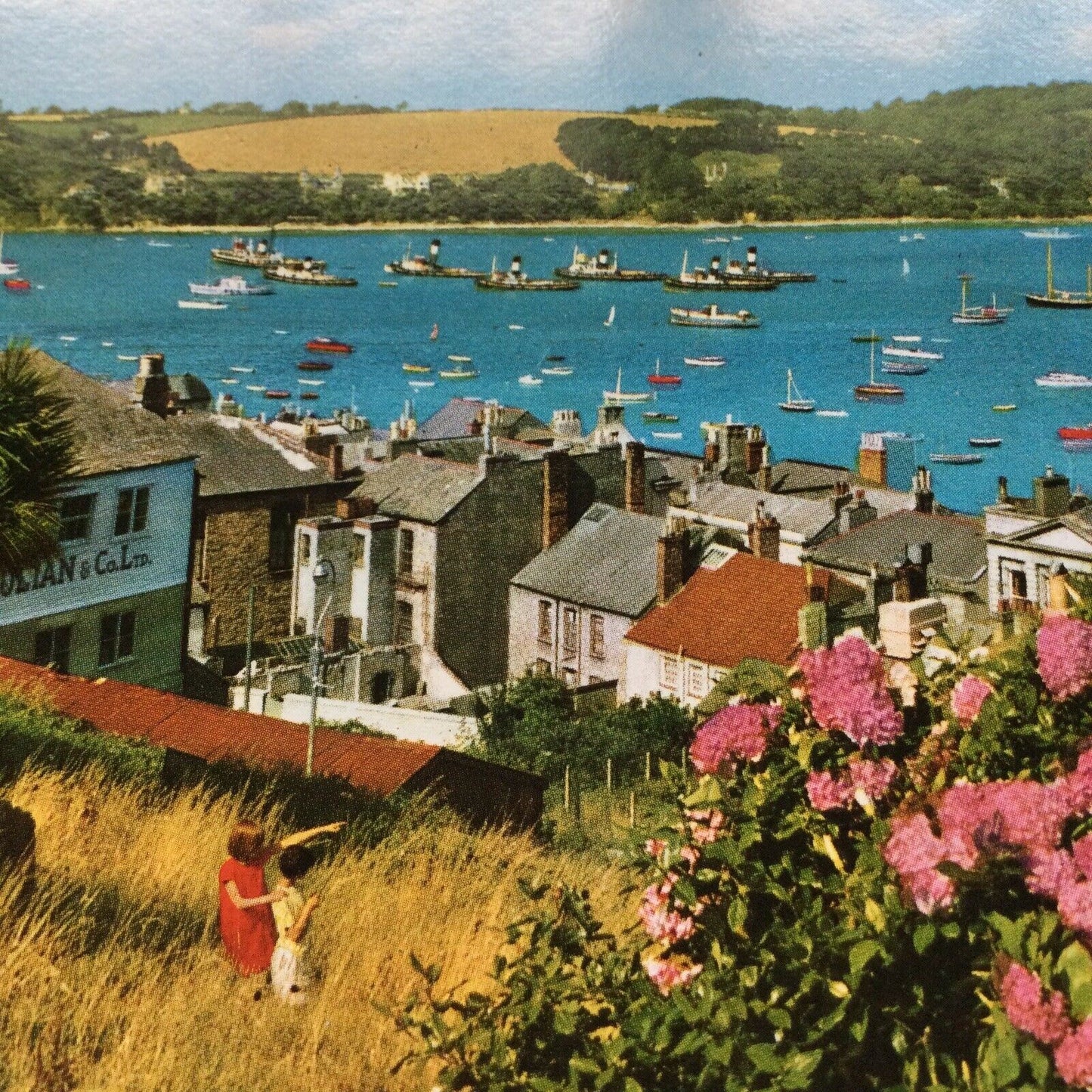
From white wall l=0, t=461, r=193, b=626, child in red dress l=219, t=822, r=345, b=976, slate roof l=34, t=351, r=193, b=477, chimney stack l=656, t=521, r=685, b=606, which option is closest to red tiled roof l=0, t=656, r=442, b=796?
white wall l=0, t=461, r=193, b=626

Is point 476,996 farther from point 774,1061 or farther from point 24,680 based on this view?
point 24,680

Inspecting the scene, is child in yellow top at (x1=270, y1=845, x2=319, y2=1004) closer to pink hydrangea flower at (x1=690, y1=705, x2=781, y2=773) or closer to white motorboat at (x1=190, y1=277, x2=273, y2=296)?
pink hydrangea flower at (x1=690, y1=705, x2=781, y2=773)

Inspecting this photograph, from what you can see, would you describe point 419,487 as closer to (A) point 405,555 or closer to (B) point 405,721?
(A) point 405,555

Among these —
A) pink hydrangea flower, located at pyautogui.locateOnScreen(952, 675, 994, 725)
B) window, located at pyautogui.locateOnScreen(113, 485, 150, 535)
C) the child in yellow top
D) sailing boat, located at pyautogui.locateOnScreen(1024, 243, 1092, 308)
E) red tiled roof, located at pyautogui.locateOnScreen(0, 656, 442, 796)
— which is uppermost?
sailing boat, located at pyautogui.locateOnScreen(1024, 243, 1092, 308)

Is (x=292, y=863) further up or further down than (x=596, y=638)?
further up

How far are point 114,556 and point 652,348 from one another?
410ft

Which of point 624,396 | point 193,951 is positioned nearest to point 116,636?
point 193,951

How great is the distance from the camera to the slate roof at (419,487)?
36531 mm

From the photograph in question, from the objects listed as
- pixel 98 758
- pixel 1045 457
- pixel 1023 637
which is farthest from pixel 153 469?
pixel 1045 457

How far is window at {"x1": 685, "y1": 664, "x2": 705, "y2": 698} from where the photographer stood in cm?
3098

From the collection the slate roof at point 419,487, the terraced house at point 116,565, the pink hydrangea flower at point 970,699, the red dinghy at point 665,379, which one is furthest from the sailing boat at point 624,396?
the pink hydrangea flower at point 970,699

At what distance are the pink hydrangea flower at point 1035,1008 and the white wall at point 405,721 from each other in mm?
23698

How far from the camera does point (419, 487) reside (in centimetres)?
3759

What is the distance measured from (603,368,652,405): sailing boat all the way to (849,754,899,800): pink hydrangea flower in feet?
342
